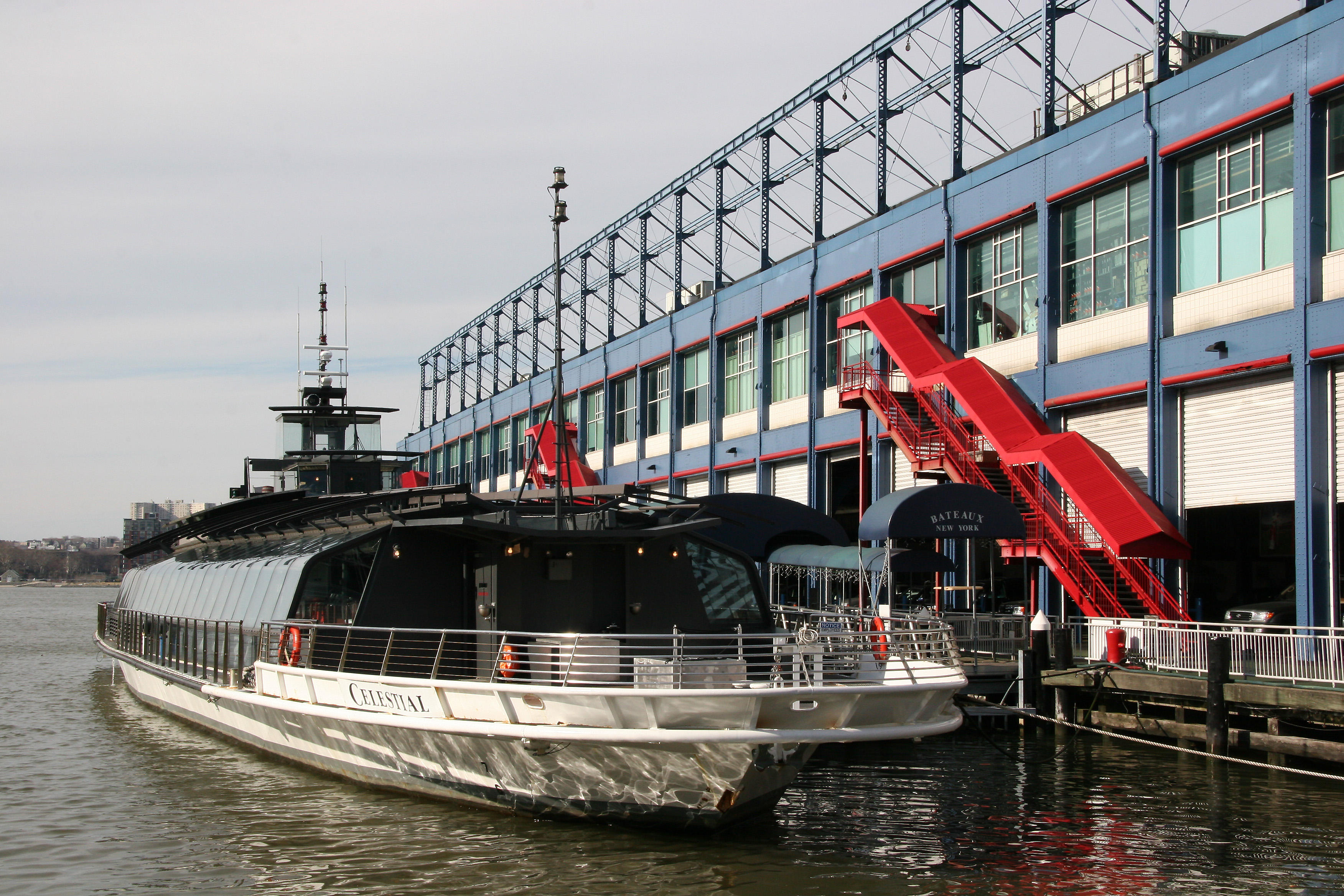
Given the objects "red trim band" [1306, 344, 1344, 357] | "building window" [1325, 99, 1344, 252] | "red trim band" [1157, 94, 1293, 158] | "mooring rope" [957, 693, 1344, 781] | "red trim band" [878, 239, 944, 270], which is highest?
"red trim band" [1157, 94, 1293, 158]

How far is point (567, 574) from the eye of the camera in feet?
56.3

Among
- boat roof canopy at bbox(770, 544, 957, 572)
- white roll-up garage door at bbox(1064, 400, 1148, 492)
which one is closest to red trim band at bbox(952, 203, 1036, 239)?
white roll-up garage door at bbox(1064, 400, 1148, 492)

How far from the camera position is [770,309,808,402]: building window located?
41406mm

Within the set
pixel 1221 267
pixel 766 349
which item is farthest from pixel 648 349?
pixel 1221 267

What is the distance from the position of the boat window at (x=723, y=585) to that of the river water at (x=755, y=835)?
2.65m

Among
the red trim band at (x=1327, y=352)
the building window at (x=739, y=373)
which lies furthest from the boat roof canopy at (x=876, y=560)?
the building window at (x=739, y=373)

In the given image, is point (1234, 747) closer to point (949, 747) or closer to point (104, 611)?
point (949, 747)

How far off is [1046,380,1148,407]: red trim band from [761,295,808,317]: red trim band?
1210cm

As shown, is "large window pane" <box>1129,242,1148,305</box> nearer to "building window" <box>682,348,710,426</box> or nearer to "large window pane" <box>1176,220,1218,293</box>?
"large window pane" <box>1176,220,1218,293</box>

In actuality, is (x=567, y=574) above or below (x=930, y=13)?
below

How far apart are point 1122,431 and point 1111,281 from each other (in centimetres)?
350

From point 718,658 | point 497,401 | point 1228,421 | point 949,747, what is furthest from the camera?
point 497,401

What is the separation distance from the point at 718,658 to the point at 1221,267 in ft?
58.7

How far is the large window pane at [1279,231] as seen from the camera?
80.7 feet
